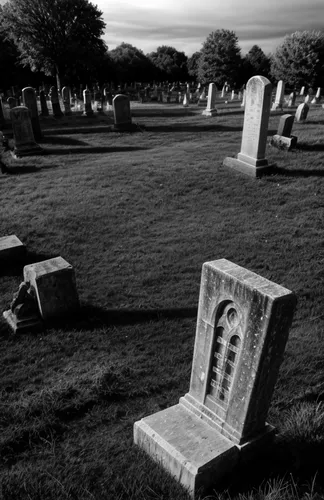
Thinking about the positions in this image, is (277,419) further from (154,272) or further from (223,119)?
(223,119)

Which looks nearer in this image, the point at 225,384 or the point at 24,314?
the point at 225,384

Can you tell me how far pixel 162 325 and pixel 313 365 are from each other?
6.89ft

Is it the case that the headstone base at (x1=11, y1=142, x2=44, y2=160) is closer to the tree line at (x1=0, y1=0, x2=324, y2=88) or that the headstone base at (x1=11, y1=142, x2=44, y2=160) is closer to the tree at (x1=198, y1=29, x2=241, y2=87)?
the tree line at (x1=0, y1=0, x2=324, y2=88)

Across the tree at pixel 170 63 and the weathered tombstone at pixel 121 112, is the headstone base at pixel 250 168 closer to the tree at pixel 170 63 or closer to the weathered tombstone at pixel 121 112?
the weathered tombstone at pixel 121 112

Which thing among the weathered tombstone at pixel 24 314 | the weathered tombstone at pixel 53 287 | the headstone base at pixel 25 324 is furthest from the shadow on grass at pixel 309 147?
the headstone base at pixel 25 324

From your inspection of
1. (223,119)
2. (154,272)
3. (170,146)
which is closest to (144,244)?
(154,272)

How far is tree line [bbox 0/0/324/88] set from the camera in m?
34.5

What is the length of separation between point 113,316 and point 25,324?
1.30m

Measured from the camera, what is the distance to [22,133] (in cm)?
1493

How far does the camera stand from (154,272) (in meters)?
6.91

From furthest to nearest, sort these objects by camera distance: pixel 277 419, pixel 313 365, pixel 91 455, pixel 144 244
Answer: pixel 144 244 → pixel 313 365 → pixel 277 419 → pixel 91 455

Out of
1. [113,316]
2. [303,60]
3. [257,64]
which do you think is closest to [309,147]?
[113,316]

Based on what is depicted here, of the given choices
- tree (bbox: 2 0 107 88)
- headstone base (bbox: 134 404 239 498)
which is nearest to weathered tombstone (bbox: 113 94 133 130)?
headstone base (bbox: 134 404 239 498)

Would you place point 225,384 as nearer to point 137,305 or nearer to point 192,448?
point 192,448
